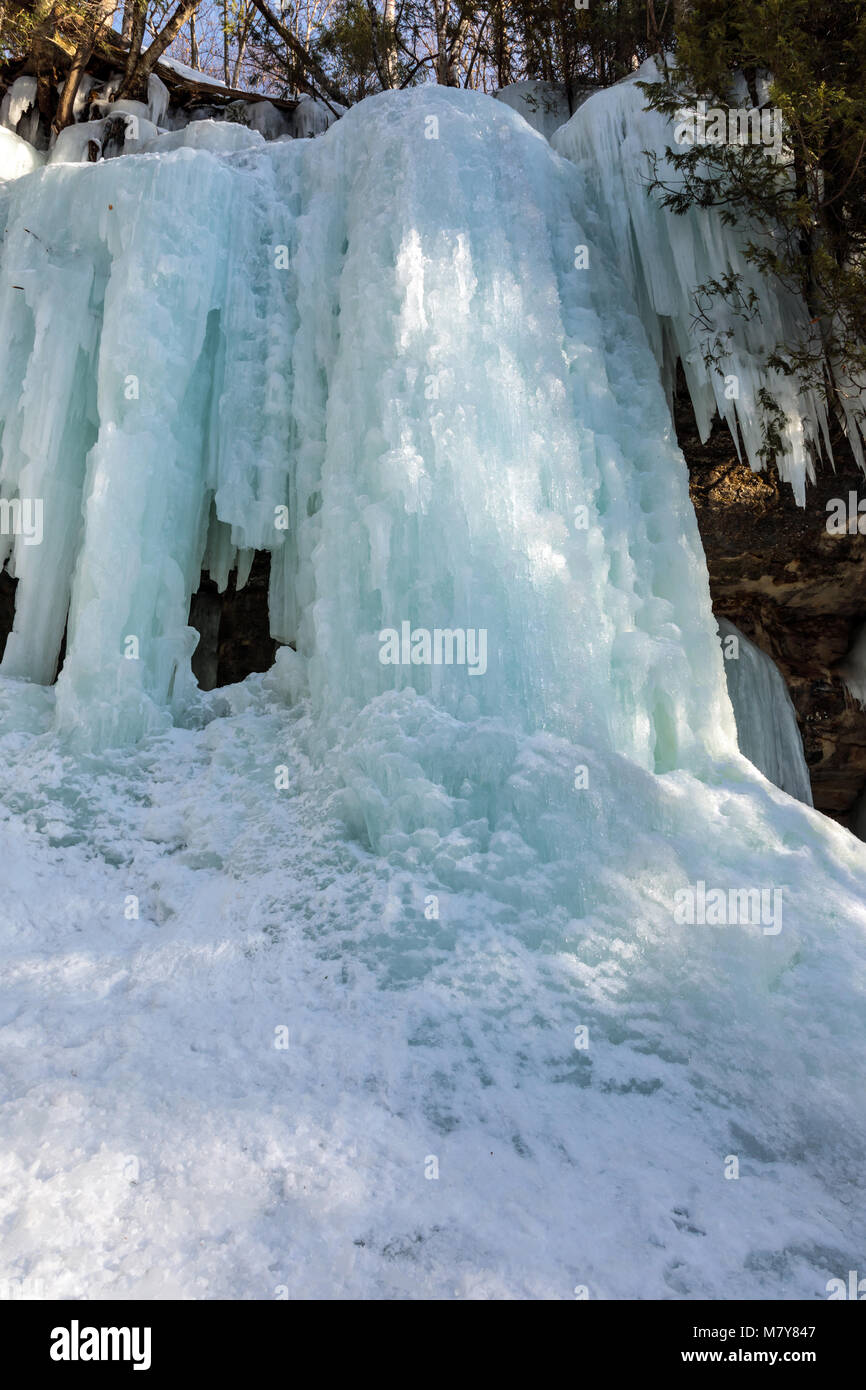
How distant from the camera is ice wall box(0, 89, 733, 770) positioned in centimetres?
506

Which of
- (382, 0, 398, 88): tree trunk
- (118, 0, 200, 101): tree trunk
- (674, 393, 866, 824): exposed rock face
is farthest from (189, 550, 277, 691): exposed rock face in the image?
(382, 0, 398, 88): tree trunk

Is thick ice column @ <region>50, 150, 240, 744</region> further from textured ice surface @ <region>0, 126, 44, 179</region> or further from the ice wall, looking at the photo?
textured ice surface @ <region>0, 126, 44, 179</region>

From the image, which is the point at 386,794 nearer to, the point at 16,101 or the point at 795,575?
the point at 795,575

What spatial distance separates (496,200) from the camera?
607 centimetres

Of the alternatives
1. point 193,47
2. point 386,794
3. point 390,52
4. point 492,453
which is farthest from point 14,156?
point 193,47

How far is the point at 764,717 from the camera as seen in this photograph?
7.71 metres

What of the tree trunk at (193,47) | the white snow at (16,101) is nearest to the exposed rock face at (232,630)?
the white snow at (16,101)

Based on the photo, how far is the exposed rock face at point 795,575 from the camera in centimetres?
733

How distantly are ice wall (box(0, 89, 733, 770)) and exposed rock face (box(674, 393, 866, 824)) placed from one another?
4.82 feet

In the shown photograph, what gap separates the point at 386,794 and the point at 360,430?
2291mm

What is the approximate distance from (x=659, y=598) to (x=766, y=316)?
7.89ft
